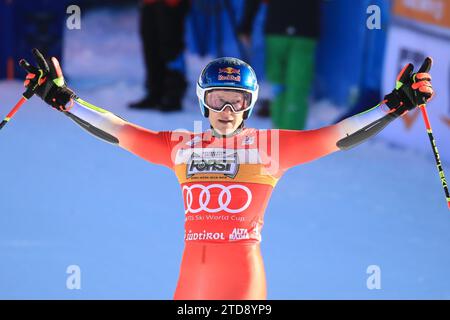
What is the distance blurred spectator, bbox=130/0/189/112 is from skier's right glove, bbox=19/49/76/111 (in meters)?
6.47

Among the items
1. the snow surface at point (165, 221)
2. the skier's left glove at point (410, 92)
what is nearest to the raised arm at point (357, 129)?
the skier's left glove at point (410, 92)

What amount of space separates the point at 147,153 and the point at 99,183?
3.91 metres

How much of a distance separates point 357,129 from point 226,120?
23.6 inches

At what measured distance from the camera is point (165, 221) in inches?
327

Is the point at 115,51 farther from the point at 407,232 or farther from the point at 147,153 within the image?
the point at 147,153

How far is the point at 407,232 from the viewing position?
821 cm

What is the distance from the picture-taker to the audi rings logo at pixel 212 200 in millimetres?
5117

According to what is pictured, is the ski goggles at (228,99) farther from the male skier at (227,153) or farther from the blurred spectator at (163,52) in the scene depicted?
the blurred spectator at (163,52)

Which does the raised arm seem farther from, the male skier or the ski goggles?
the ski goggles

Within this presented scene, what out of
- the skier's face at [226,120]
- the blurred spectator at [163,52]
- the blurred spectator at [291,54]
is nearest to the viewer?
the skier's face at [226,120]

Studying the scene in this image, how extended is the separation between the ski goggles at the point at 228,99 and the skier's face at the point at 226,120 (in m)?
0.03

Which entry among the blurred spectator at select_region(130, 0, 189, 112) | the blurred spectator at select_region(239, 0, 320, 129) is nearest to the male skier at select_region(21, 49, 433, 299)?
the blurred spectator at select_region(239, 0, 320, 129)
